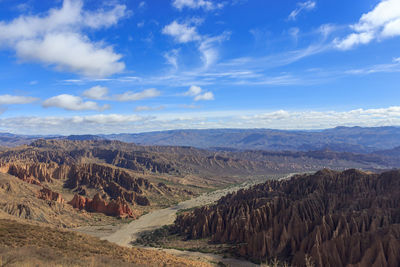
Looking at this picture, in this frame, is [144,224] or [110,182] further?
[110,182]

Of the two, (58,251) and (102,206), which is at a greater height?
(58,251)

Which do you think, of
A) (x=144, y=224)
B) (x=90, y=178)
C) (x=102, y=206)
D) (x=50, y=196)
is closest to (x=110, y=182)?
(x=90, y=178)

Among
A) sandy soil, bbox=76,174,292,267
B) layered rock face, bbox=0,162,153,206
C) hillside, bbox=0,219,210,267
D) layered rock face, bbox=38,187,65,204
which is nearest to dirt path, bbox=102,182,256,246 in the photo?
sandy soil, bbox=76,174,292,267

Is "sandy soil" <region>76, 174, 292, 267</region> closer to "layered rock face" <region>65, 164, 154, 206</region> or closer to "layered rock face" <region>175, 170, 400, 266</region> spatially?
"layered rock face" <region>175, 170, 400, 266</region>

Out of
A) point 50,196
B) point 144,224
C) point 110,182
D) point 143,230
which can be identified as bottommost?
point 144,224

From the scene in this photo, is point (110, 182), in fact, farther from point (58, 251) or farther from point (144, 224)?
point (58, 251)

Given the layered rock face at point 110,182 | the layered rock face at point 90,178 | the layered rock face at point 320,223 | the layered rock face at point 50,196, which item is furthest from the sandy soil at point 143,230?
the layered rock face at point 50,196

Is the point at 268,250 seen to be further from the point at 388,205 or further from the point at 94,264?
the point at 94,264

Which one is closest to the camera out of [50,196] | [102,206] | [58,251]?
[58,251]

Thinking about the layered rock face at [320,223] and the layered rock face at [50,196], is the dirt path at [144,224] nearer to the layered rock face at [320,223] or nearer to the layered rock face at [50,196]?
the layered rock face at [320,223]
